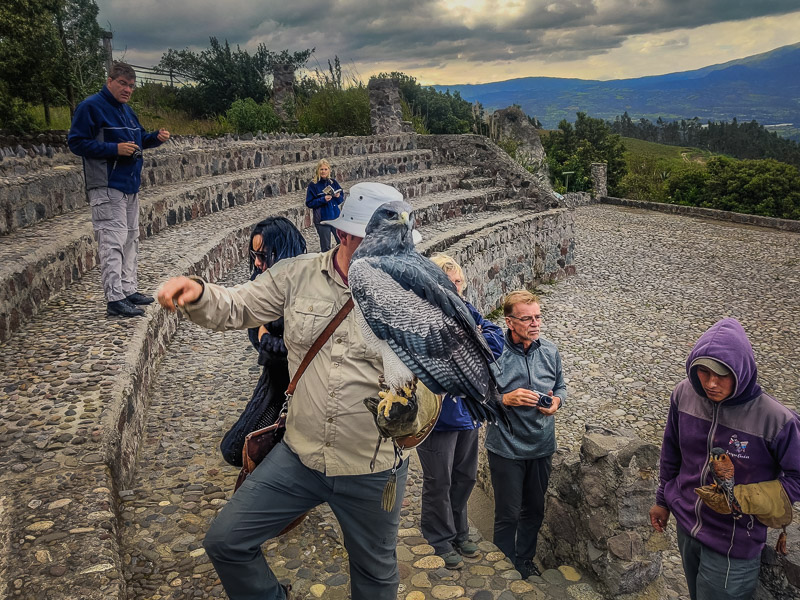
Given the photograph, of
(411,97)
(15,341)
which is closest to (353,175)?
(15,341)

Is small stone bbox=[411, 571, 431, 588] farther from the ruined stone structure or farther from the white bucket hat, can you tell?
the ruined stone structure

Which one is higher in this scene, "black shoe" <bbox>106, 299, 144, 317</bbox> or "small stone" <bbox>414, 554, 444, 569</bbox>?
"black shoe" <bbox>106, 299, 144, 317</bbox>

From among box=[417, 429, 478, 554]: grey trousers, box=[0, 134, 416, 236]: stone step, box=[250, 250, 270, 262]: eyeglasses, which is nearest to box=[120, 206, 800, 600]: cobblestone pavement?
box=[417, 429, 478, 554]: grey trousers

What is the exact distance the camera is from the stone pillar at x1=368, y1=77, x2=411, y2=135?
16656mm

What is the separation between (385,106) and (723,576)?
15.5 metres

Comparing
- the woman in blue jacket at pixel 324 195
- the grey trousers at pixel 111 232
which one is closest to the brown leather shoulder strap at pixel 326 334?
the grey trousers at pixel 111 232

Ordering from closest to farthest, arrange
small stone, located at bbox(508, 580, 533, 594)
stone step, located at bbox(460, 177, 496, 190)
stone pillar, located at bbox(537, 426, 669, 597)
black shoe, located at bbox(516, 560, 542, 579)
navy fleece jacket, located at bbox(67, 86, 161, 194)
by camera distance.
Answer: small stone, located at bbox(508, 580, 533, 594) → stone pillar, located at bbox(537, 426, 669, 597) → black shoe, located at bbox(516, 560, 542, 579) → navy fleece jacket, located at bbox(67, 86, 161, 194) → stone step, located at bbox(460, 177, 496, 190)

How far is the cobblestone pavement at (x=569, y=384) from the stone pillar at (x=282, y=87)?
10754mm

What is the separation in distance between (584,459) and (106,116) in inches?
163

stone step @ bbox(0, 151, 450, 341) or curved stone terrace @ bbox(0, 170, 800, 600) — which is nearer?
curved stone terrace @ bbox(0, 170, 800, 600)

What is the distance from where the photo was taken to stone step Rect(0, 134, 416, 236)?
6258 mm

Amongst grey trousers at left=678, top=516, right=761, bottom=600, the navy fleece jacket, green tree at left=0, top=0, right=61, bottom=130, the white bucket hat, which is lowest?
grey trousers at left=678, top=516, right=761, bottom=600

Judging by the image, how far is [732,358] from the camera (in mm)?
2650

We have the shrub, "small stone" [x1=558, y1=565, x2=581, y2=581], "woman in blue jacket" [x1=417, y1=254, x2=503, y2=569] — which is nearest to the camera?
"woman in blue jacket" [x1=417, y1=254, x2=503, y2=569]
